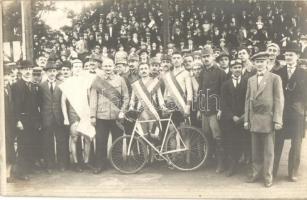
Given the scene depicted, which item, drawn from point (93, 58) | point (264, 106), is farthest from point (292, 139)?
point (93, 58)

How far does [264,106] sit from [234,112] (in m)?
0.36

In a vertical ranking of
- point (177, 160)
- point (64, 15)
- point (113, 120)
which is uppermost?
point (64, 15)

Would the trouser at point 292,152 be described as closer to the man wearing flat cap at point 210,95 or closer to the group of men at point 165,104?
the group of men at point 165,104

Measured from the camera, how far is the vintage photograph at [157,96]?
18.9ft

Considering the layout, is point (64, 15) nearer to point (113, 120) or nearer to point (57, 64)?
point (57, 64)

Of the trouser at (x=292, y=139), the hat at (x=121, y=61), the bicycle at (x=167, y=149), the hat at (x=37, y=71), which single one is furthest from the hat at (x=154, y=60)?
the trouser at (x=292, y=139)

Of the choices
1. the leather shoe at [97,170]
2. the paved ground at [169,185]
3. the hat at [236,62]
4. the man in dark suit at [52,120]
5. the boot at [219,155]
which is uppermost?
the hat at [236,62]

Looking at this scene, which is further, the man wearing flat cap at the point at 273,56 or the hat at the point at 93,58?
the hat at the point at 93,58

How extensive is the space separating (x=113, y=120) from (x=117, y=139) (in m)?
0.24

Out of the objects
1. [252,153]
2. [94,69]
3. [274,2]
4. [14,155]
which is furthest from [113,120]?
[274,2]

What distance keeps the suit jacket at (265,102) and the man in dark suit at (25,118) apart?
263cm

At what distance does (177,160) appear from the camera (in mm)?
5926

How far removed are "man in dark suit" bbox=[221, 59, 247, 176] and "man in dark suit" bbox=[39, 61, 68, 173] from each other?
79.1 inches

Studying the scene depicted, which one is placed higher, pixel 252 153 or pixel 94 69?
pixel 94 69
